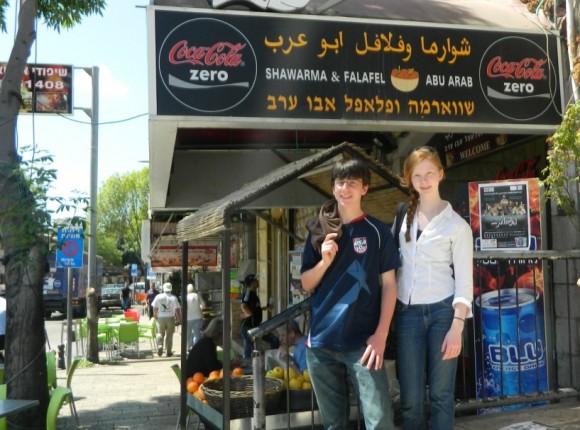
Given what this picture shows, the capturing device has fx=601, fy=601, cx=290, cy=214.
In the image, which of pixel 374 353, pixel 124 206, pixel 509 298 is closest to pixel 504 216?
pixel 509 298

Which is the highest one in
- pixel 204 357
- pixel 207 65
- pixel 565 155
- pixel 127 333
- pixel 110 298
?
pixel 207 65

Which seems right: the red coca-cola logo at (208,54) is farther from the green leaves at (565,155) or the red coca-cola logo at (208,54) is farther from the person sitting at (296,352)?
the green leaves at (565,155)

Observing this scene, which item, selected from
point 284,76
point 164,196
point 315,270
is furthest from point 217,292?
point 315,270

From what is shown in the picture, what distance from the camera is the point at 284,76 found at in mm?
5852

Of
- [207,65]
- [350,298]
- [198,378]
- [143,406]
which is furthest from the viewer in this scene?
[143,406]

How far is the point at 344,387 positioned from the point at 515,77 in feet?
14.2

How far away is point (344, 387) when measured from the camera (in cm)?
328

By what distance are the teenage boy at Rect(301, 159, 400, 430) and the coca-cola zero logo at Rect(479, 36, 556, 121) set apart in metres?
3.72

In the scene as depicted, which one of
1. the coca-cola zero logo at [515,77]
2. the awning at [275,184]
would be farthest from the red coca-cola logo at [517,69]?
the awning at [275,184]

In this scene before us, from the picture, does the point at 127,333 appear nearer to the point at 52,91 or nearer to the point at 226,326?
the point at 52,91

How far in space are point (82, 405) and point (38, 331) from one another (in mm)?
2651

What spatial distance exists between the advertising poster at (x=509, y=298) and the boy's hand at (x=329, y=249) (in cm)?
242

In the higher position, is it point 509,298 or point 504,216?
point 504,216

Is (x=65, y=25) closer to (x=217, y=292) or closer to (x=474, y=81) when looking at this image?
(x=474, y=81)
